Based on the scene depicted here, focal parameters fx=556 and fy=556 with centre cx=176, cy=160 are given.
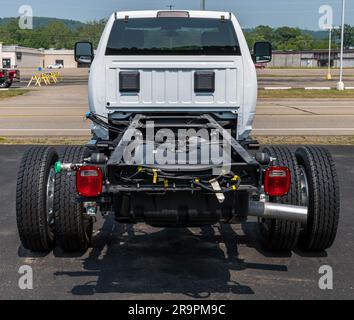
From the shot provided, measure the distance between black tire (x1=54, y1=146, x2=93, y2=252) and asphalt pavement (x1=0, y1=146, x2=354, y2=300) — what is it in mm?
184

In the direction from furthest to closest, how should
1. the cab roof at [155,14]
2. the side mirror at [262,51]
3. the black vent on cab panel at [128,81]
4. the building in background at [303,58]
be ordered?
1. the building in background at [303,58]
2. the side mirror at [262,51]
3. the cab roof at [155,14]
4. the black vent on cab panel at [128,81]

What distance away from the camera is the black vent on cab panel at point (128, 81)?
5906mm

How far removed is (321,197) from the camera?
462cm

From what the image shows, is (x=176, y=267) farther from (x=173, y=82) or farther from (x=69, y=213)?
(x=173, y=82)

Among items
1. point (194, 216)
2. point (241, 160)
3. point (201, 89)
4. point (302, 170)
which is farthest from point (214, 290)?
point (201, 89)

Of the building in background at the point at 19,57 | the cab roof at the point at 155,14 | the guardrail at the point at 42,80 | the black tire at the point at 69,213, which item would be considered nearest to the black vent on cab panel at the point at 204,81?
the cab roof at the point at 155,14

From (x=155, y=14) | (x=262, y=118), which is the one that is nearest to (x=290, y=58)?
(x=262, y=118)

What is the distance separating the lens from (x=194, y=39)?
6.43m

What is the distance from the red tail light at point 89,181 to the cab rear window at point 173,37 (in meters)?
2.51

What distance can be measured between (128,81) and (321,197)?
2.44 m

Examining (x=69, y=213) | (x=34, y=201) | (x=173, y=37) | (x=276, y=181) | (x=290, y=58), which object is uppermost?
(x=290, y=58)

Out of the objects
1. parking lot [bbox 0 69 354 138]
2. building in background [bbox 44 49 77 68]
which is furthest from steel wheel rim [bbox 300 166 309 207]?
building in background [bbox 44 49 77 68]

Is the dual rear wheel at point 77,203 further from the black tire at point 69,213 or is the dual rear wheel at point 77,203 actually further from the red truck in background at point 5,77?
the red truck in background at point 5,77

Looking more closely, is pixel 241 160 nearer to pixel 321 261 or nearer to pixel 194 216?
pixel 194 216
